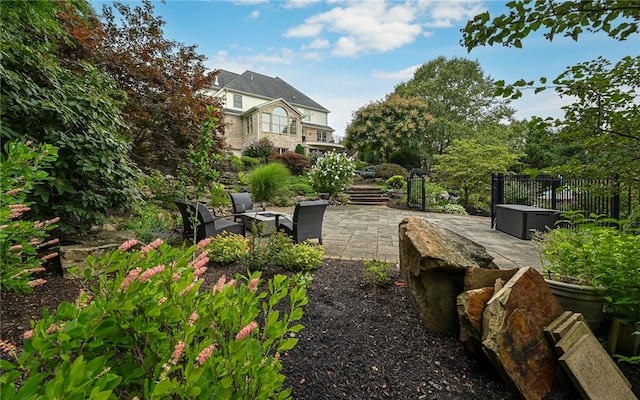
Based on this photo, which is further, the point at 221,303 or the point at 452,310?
the point at 452,310

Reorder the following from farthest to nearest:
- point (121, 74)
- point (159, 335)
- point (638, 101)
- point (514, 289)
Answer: point (121, 74) → point (514, 289) → point (638, 101) → point (159, 335)

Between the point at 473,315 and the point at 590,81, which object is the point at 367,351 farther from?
the point at 590,81

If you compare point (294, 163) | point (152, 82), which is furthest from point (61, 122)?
point (294, 163)

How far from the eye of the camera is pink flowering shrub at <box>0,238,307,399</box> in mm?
639

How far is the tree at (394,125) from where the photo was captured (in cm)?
1798

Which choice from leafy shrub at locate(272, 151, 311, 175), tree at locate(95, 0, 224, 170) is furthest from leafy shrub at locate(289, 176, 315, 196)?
tree at locate(95, 0, 224, 170)

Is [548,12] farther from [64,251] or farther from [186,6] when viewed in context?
[186,6]

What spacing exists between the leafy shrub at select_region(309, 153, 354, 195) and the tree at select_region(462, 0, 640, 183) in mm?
9560

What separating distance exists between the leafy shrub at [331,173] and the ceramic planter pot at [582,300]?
371 inches

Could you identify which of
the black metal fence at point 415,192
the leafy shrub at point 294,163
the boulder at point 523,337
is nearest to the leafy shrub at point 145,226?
the boulder at point 523,337

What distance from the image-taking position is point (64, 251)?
115 inches

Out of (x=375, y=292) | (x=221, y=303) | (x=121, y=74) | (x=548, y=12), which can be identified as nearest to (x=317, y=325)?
(x=375, y=292)

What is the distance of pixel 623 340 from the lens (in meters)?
1.79

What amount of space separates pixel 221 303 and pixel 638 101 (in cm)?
226
